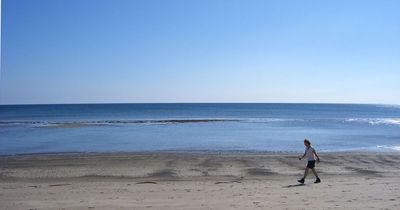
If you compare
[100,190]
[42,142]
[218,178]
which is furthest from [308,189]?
[42,142]

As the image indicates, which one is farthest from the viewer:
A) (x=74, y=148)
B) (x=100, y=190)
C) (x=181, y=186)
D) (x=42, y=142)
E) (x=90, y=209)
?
(x=42, y=142)

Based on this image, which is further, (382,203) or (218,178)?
(218,178)

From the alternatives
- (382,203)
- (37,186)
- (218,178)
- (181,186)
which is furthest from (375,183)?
(37,186)

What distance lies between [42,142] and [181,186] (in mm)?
18479

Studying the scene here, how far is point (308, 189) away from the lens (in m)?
11.1

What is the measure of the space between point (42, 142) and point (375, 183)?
875 inches

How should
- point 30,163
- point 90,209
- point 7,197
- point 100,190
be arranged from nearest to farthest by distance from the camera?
point 90,209
point 7,197
point 100,190
point 30,163

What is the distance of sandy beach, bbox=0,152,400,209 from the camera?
919cm

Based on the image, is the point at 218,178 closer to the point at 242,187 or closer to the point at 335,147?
the point at 242,187

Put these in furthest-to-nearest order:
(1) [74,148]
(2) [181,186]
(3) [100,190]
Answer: (1) [74,148] → (2) [181,186] → (3) [100,190]

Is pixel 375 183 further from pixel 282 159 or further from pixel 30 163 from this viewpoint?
pixel 30 163

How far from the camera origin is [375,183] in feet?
39.1

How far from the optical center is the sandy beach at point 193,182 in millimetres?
9188

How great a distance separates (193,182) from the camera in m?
12.6
